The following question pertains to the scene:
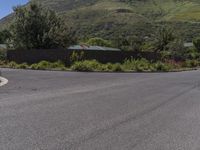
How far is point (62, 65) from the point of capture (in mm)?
46750

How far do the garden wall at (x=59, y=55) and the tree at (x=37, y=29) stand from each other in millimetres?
4277

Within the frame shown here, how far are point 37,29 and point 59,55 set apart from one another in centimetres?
802

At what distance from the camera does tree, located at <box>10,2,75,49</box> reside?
55.6 metres

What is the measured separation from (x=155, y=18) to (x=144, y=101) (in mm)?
167304

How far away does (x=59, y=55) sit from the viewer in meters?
49.1

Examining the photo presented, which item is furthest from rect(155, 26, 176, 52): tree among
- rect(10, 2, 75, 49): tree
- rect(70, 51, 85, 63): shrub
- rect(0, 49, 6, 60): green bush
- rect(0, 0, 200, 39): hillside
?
rect(70, 51, 85, 63): shrub

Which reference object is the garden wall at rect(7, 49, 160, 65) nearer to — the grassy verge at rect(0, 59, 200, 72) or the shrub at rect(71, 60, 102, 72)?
the grassy verge at rect(0, 59, 200, 72)

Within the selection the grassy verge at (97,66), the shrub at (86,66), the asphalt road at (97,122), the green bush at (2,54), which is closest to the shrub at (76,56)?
the grassy verge at (97,66)

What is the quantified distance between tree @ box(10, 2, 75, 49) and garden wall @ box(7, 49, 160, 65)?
14.0 feet

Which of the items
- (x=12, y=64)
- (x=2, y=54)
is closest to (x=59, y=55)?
(x=12, y=64)

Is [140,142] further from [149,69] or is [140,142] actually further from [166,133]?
[149,69]

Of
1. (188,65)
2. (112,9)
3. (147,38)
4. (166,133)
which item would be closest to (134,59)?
(188,65)

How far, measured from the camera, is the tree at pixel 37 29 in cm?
5559

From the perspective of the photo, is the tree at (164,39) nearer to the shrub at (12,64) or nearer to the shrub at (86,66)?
the shrub at (12,64)
